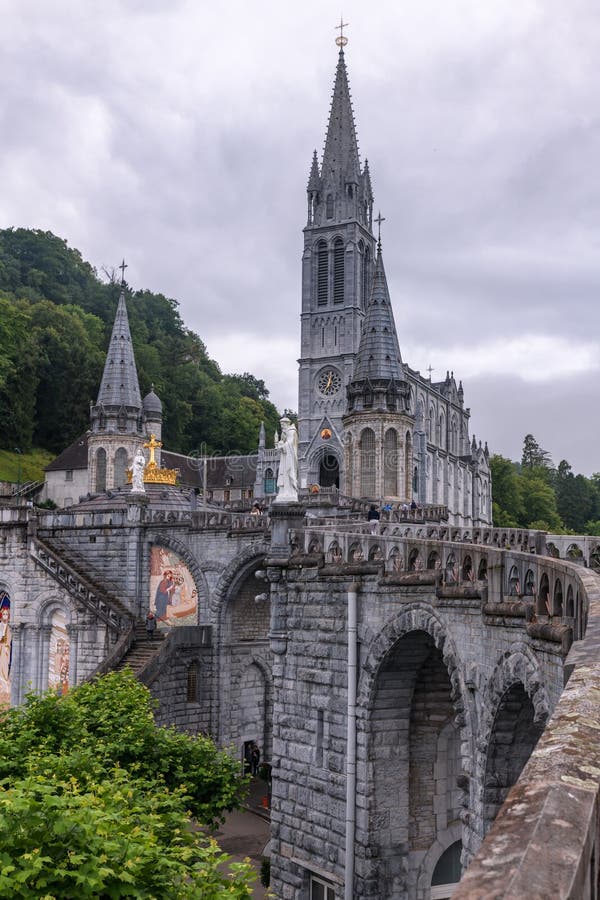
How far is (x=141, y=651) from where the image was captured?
3472 centimetres

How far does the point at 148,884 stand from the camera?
9.31m

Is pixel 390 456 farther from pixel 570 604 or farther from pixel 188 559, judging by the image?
pixel 570 604

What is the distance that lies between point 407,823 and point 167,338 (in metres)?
98.1

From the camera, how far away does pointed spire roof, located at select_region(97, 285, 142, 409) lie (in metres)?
67.2

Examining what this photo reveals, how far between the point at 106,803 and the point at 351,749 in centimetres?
823

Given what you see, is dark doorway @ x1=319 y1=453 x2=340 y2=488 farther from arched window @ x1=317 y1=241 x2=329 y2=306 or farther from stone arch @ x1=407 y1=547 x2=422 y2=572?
stone arch @ x1=407 y1=547 x2=422 y2=572

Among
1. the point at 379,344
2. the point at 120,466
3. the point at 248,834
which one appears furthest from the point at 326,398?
the point at 248,834

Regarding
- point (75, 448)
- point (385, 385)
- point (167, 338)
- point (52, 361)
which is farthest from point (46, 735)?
point (167, 338)

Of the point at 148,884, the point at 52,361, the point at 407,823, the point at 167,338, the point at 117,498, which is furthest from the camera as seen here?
the point at 167,338

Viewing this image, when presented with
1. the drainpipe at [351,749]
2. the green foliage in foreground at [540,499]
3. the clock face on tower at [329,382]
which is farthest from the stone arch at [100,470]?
the green foliage in foreground at [540,499]

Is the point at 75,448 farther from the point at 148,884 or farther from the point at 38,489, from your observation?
the point at 148,884

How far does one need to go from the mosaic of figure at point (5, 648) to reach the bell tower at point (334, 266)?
4785 cm

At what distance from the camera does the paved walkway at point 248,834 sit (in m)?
26.6

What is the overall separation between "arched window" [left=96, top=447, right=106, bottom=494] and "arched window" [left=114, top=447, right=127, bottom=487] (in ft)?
3.13
